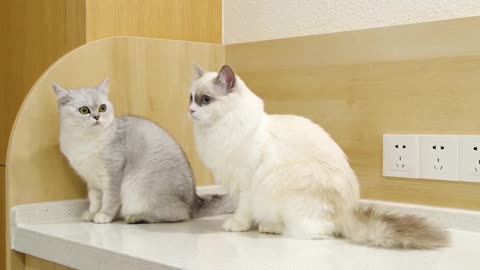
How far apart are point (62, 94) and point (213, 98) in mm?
381

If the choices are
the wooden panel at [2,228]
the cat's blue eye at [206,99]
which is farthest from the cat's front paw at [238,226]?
the wooden panel at [2,228]

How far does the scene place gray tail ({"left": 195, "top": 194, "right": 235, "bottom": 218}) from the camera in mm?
1481

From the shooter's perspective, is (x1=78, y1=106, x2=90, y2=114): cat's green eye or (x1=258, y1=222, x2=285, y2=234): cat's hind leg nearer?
(x1=258, y1=222, x2=285, y2=234): cat's hind leg

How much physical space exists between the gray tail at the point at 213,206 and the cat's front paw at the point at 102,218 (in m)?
0.22

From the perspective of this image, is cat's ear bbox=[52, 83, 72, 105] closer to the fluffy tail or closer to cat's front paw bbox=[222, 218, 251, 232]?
cat's front paw bbox=[222, 218, 251, 232]

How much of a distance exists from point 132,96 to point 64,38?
0.83 feet

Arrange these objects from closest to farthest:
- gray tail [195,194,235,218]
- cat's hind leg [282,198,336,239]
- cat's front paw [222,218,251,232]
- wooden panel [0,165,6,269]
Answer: cat's hind leg [282,198,336,239] → cat's front paw [222,218,251,232] → gray tail [195,194,235,218] → wooden panel [0,165,6,269]

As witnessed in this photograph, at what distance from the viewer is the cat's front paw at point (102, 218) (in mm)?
1390

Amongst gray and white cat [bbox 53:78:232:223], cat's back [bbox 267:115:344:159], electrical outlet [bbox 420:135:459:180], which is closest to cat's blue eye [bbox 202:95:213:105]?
cat's back [bbox 267:115:344:159]

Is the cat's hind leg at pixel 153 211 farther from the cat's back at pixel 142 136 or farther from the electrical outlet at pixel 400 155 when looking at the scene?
the electrical outlet at pixel 400 155

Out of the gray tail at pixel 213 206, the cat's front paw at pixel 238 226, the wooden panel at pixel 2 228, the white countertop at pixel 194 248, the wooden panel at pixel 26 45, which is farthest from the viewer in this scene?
the wooden panel at pixel 2 228

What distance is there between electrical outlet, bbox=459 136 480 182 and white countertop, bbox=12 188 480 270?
8 centimetres

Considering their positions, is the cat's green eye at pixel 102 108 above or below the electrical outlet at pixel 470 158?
A: above

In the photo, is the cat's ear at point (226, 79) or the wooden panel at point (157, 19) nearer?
the cat's ear at point (226, 79)
